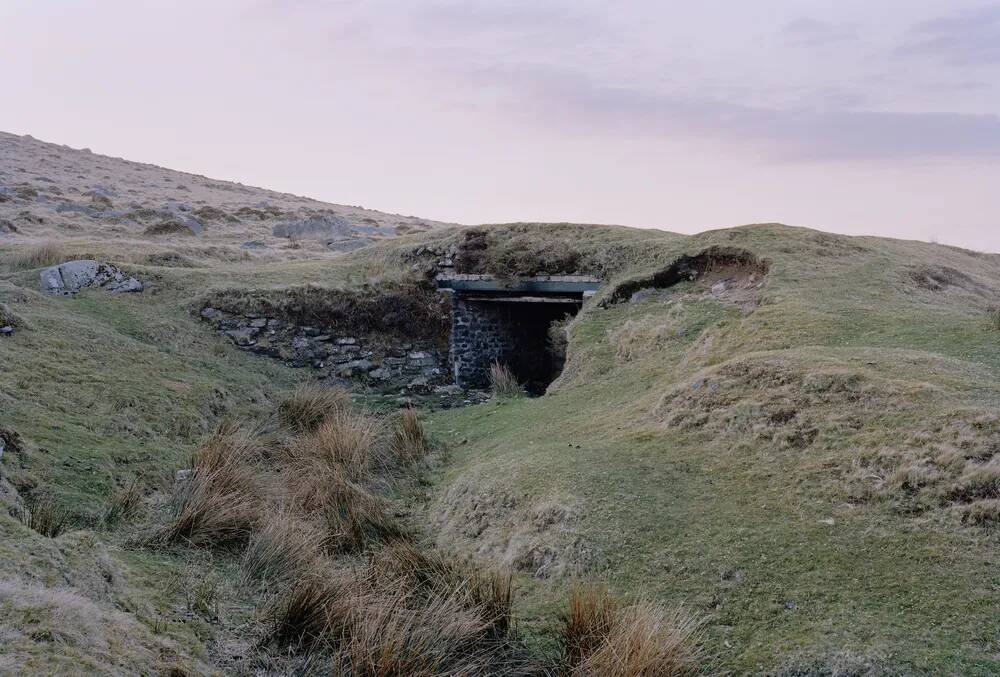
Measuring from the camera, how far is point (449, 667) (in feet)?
15.8

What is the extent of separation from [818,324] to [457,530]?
20.2 ft

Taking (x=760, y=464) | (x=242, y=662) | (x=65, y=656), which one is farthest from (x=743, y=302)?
(x=65, y=656)

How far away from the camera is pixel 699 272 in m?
15.3

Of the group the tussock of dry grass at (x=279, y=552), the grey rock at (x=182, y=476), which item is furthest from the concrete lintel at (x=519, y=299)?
the tussock of dry grass at (x=279, y=552)

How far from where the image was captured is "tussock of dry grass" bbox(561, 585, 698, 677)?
15.0 feet

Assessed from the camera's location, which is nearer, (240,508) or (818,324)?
(240,508)

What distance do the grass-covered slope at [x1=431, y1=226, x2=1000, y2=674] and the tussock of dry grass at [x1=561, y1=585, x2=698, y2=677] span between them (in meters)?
Result: 0.38

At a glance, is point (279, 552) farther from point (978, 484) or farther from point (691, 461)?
point (978, 484)

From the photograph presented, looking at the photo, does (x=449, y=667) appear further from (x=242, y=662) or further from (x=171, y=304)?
(x=171, y=304)

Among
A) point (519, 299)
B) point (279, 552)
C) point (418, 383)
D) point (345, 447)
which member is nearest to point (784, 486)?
point (279, 552)

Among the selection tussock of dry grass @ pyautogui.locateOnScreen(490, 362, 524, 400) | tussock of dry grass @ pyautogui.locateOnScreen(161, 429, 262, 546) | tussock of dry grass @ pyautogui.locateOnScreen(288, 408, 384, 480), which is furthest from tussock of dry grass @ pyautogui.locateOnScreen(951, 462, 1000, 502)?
tussock of dry grass @ pyautogui.locateOnScreen(490, 362, 524, 400)

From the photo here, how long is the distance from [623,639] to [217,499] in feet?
12.8

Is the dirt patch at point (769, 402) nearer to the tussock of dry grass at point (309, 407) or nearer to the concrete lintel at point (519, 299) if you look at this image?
the tussock of dry grass at point (309, 407)

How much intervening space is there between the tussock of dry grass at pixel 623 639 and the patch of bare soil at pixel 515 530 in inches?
39.3
